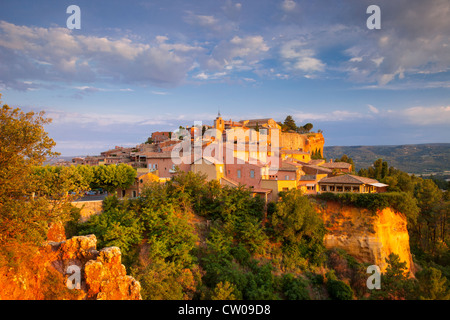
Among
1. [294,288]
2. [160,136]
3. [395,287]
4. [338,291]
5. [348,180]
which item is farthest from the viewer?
[160,136]

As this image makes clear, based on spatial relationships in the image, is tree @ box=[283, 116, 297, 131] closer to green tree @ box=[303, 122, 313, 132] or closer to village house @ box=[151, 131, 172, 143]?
green tree @ box=[303, 122, 313, 132]

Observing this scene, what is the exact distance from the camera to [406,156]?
129m

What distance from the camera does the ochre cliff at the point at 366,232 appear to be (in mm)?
25125

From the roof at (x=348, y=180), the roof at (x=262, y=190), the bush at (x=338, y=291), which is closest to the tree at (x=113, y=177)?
the roof at (x=262, y=190)

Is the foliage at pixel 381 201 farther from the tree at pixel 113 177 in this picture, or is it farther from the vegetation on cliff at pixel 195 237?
the tree at pixel 113 177

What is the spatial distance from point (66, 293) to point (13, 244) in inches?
115

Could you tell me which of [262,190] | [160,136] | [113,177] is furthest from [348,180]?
[160,136]

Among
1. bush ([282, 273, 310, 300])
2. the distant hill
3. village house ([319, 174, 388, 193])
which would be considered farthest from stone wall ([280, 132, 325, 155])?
the distant hill

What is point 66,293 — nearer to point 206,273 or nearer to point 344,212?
point 206,273

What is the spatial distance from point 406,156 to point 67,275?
150m

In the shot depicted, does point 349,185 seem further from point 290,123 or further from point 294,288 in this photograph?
point 290,123

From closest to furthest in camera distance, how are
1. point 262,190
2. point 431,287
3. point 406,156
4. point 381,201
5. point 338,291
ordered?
point 431,287
point 338,291
point 381,201
point 262,190
point 406,156

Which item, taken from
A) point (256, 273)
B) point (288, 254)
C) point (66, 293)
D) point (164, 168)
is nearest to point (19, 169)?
point (66, 293)

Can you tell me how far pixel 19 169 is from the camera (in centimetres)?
1149
